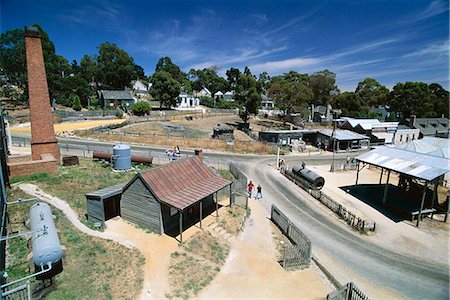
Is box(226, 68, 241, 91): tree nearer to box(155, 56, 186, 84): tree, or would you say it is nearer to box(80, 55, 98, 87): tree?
box(155, 56, 186, 84): tree

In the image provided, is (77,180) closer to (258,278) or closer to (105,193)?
(105,193)

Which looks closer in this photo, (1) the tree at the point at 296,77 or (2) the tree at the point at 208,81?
(1) the tree at the point at 296,77

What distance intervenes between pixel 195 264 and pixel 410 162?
2097cm

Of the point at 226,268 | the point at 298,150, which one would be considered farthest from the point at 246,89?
the point at 226,268

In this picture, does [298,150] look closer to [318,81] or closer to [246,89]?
[246,89]

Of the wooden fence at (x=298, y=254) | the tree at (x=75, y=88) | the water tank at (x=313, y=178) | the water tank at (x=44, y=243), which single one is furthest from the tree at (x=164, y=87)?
the wooden fence at (x=298, y=254)

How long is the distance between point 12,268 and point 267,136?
139ft

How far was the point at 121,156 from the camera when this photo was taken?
25.1 m

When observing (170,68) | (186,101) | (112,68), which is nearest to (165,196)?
(112,68)

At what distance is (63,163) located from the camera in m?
25.1

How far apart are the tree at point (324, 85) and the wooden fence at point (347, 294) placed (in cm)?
8582

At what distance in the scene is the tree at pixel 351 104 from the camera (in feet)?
271

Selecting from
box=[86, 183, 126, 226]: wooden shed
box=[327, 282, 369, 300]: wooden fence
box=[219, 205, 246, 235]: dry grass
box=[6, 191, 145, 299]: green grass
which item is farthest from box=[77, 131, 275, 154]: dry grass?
box=[327, 282, 369, 300]: wooden fence

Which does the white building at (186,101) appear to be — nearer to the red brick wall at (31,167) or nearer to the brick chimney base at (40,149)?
the brick chimney base at (40,149)
